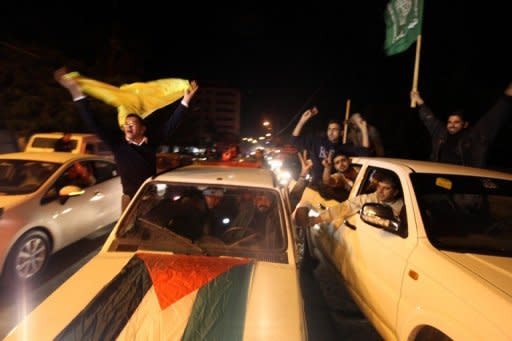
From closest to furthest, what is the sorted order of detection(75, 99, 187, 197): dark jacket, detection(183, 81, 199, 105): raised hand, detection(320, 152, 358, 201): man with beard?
detection(75, 99, 187, 197): dark jacket, detection(320, 152, 358, 201): man with beard, detection(183, 81, 199, 105): raised hand

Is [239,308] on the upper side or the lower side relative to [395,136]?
lower

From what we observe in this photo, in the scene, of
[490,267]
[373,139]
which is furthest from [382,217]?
[373,139]

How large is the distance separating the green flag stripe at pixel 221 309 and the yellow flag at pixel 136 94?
3.80m

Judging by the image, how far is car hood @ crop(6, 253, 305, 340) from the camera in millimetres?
1942

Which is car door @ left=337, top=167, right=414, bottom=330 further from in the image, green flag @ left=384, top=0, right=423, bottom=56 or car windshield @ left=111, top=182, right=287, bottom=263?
green flag @ left=384, top=0, right=423, bottom=56

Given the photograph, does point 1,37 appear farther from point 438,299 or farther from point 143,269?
point 438,299

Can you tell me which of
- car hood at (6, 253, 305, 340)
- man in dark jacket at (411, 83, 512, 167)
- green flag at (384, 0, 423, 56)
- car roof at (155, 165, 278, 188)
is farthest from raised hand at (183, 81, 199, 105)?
green flag at (384, 0, 423, 56)

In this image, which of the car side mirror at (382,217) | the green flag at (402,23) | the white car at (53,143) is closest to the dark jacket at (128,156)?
the car side mirror at (382,217)

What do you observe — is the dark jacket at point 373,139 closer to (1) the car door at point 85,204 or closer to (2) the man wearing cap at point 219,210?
(2) the man wearing cap at point 219,210

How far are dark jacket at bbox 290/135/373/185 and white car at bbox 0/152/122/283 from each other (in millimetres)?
3524

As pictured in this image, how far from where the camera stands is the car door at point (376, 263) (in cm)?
278

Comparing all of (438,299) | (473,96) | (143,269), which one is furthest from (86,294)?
(473,96)

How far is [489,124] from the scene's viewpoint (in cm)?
436

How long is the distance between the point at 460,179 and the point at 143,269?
2.79 m
